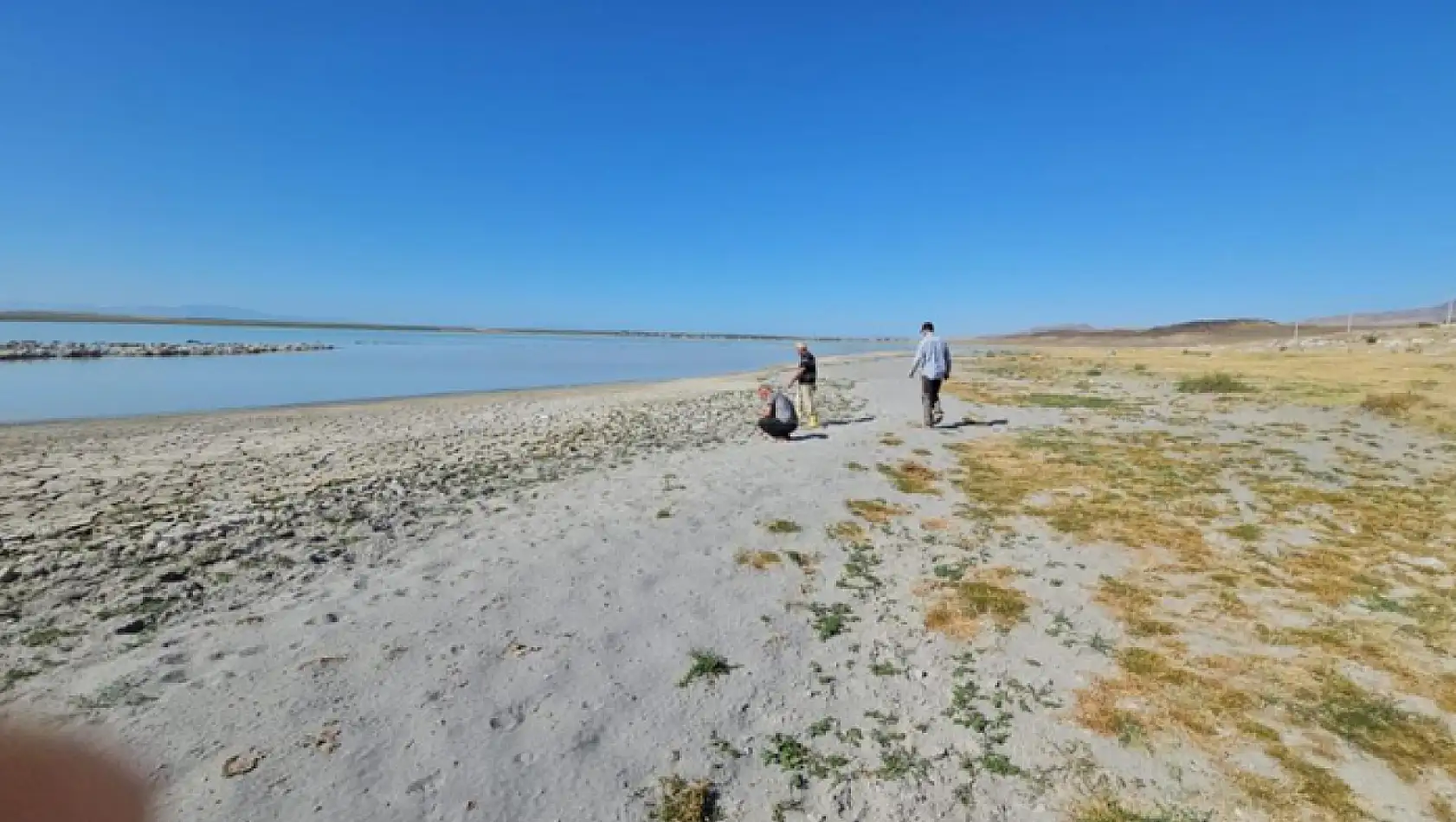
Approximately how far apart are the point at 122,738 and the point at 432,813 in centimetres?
244

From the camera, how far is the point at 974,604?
21.4 feet

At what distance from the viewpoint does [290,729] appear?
4.42 metres

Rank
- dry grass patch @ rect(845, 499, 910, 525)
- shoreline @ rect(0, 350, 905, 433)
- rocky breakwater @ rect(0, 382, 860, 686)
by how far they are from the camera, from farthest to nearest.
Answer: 1. shoreline @ rect(0, 350, 905, 433)
2. dry grass patch @ rect(845, 499, 910, 525)
3. rocky breakwater @ rect(0, 382, 860, 686)

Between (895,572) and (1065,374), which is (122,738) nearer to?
(895,572)

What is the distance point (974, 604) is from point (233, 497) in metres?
11.3

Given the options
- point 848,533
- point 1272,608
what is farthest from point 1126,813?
point 848,533

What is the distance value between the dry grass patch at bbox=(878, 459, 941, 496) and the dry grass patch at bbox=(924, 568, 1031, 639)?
3426 millimetres

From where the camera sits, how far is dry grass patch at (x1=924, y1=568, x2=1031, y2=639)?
6066 mm

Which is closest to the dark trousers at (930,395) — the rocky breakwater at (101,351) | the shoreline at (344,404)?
the shoreline at (344,404)

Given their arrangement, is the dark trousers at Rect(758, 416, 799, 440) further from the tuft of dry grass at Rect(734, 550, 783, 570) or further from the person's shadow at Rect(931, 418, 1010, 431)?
the tuft of dry grass at Rect(734, 550, 783, 570)

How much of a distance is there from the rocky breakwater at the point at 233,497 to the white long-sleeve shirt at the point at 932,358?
3.98 meters

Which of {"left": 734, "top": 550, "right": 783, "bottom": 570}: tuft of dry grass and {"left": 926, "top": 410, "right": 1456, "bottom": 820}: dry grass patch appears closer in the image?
{"left": 926, "top": 410, "right": 1456, "bottom": 820}: dry grass patch

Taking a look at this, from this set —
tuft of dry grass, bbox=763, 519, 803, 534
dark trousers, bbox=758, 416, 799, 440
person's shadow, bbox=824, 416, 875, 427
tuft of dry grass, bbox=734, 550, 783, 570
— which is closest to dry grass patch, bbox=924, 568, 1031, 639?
tuft of dry grass, bbox=734, 550, 783, 570

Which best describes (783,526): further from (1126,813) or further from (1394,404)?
(1394,404)
